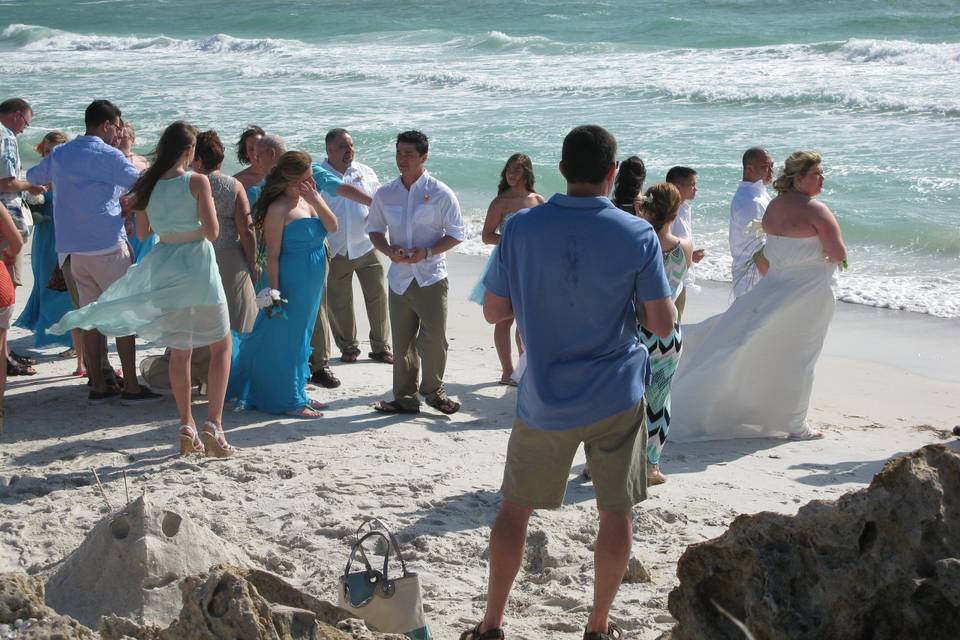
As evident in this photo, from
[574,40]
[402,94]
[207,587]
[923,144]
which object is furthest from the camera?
[574,40]

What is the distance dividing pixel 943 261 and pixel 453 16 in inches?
1259

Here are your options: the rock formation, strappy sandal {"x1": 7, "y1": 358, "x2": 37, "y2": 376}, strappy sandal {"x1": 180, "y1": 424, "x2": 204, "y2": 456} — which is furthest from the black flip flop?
the rock formation

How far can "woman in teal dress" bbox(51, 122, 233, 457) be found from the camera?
5.95m

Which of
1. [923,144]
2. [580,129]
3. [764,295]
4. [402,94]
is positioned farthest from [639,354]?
[402,94]

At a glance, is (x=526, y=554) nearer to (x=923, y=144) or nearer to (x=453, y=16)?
(x=923, y=144)

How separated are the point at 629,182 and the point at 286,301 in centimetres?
220

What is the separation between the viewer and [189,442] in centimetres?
620

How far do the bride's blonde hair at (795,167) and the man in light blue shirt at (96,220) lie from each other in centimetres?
376

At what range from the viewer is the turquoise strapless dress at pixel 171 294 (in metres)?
6.05

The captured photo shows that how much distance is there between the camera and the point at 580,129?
396 cm

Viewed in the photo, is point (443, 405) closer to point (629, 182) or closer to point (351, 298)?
point (351, 298)

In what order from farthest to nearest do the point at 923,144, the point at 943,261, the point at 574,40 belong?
the point at 574,40 < the point at 923,144 < the point at 943,261

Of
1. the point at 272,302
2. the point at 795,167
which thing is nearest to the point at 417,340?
the point at 272,302

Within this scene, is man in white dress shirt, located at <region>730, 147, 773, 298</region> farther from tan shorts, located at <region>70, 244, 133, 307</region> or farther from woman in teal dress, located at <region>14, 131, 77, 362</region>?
woman in teal dress, located at <region>14, 131, 77, 362</region>
